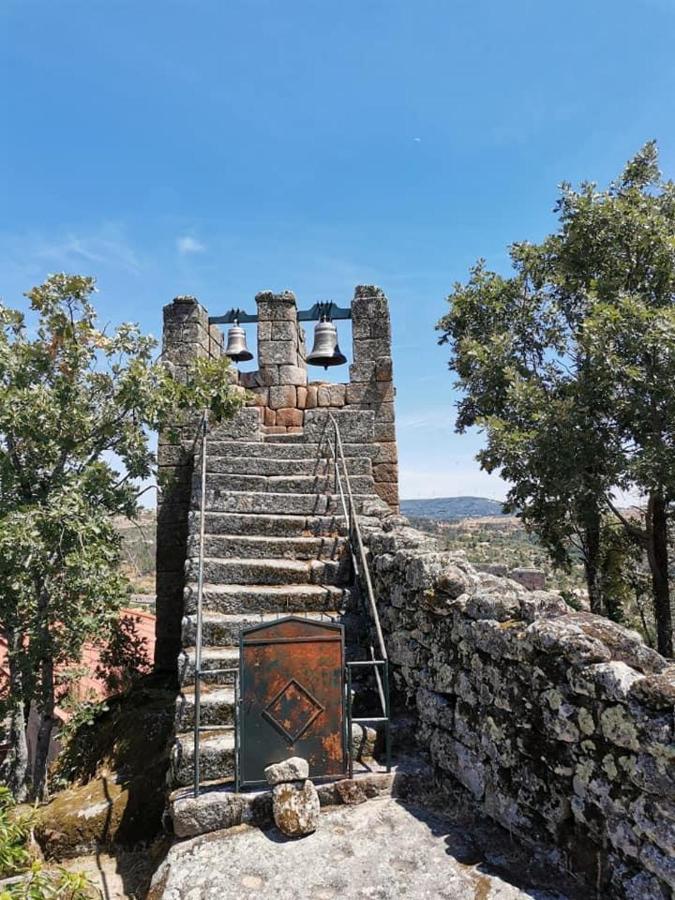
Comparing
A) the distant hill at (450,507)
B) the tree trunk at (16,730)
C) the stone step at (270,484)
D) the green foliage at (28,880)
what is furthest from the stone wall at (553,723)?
the distant hill at (450,507)

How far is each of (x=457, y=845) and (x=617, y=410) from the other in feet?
26.1

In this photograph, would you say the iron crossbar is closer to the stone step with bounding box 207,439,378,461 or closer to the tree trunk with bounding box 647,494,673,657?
the stone step with bounding box 207,439,378,461

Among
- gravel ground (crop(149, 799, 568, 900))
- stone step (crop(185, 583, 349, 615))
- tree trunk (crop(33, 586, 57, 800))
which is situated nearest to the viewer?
gravel ground (crop(149, 799, 568, 900))

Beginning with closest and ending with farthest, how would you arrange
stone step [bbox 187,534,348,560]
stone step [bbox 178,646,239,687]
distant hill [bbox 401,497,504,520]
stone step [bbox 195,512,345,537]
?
1. stone step [bbox 178,646,239,687]
2. stone step [bbox 187,534,348,560]
3. stone step [bbox 195,512,345,537]
4. distant hill [bbox 401,497,504,520]

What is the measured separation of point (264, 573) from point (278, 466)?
1911 millimetres

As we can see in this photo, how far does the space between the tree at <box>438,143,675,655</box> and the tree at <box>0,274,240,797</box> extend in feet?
18.6

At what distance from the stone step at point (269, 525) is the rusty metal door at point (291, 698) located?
100 inches

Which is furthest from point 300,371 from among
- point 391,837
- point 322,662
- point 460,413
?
point 391,837

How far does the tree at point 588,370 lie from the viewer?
29.2 feet

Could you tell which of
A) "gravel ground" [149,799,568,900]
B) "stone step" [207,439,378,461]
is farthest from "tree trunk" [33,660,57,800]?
"gravel ground" [149,799,568,900]

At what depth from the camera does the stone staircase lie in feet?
13.7

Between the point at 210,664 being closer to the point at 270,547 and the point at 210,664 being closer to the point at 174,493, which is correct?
the point at 270,547

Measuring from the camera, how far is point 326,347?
894 centimetres

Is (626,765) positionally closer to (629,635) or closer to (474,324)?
(629,635)
